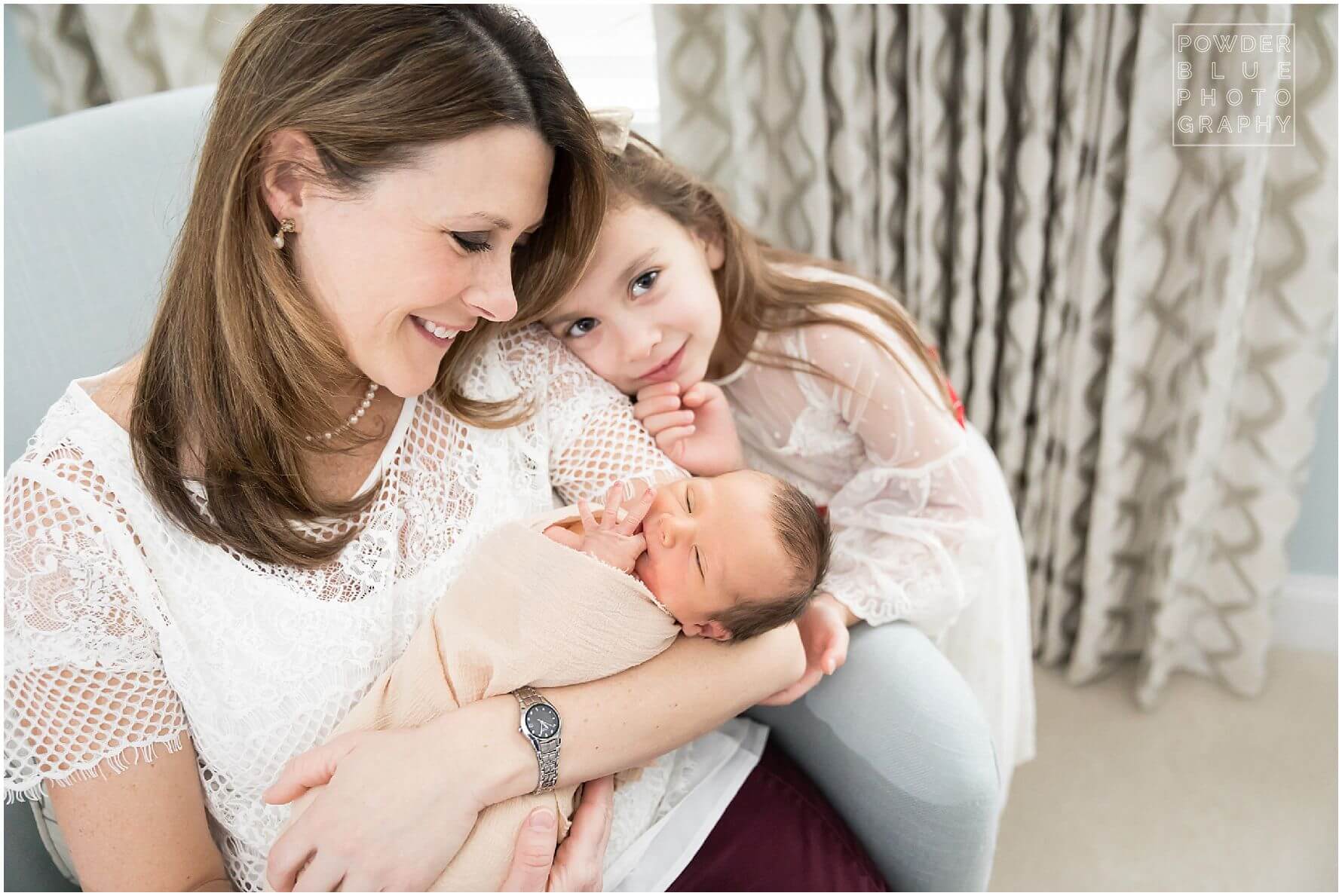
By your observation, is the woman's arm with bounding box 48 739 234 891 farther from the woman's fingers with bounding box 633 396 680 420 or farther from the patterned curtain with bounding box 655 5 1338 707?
the patterned curtain with bounding box 655 5 1338 707

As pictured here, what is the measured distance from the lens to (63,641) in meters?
1.04

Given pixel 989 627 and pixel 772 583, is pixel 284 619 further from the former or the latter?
pixel 989 627

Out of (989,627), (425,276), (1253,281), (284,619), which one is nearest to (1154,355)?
(1253,281)

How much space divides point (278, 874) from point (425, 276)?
64 centimetres

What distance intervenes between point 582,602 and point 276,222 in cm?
51

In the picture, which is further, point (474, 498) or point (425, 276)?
point (474, 498)

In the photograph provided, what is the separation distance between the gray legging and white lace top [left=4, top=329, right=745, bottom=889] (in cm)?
19

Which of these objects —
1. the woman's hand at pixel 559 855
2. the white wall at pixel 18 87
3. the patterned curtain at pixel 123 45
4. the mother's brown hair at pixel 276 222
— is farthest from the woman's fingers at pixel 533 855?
the white wall at pixel 18 87

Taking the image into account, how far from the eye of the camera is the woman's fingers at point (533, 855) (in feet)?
3.59

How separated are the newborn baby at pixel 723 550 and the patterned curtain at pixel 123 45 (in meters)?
1.54

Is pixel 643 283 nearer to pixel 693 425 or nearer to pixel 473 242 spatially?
pixel 693 425

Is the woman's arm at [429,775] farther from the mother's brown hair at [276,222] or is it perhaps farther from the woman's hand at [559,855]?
the mother's brown hair at [276,222]

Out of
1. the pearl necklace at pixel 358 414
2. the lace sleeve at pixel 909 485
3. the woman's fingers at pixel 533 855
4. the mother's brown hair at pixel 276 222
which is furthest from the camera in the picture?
the lace sleeve at pixel 909 485

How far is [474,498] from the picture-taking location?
1.28 metres
